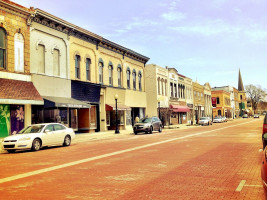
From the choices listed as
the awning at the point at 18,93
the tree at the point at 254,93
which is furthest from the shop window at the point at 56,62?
the tree at the point at 254,93

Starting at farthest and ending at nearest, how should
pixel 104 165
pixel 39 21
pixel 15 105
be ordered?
1. pixel 39 21
2. pixel 15 105
3. pixel 104 165

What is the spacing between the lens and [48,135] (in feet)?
54.4

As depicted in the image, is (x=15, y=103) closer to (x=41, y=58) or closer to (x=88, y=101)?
(x=41, y=58)

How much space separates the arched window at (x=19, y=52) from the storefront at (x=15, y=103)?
1176mm

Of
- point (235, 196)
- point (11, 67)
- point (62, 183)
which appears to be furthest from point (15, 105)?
point (235, 196)

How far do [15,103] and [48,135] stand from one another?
4787mm

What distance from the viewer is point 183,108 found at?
56.2 metres

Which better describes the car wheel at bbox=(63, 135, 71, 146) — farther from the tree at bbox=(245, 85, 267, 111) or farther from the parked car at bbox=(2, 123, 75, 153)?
the tree at bbox=(245, 85, 267, 111)

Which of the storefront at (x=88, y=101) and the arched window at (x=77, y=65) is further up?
the arched window at (x=77, y=65)

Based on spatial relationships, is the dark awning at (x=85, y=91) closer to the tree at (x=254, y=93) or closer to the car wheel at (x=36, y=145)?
the car wheel at (x=36, y=145)

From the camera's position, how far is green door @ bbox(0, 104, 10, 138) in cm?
1995

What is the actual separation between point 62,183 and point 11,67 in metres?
16.2

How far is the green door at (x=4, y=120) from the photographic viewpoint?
20.0 metres

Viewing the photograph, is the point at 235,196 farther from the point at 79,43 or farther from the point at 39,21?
the point at 79,43
